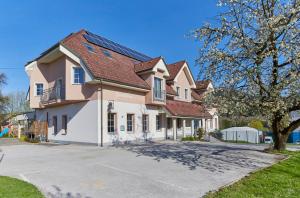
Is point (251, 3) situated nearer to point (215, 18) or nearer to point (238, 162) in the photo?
point (215, 18)

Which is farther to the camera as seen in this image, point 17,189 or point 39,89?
point 39,89

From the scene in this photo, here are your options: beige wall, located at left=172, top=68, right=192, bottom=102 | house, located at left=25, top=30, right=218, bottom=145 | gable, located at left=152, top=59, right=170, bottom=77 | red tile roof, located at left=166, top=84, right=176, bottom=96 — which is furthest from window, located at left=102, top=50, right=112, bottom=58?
beige wall, located at left=172, top=68, right=192, bottom=102

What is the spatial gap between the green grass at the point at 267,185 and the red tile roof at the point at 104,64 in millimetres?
12420

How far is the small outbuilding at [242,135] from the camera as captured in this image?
31875mm

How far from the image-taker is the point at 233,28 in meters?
11.6

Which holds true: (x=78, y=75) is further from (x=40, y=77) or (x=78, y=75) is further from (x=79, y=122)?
(x=40, y=77)

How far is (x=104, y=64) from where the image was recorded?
19.2 m

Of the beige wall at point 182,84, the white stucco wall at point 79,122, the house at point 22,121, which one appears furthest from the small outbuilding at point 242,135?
the house at point 22,121

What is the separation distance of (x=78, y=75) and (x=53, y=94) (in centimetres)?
373

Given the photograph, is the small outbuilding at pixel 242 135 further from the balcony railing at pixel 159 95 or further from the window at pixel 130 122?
the window at pixel 130 122

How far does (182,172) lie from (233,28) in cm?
758

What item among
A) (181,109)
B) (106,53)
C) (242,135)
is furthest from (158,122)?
(242,135)

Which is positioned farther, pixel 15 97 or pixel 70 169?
pixel 15 97

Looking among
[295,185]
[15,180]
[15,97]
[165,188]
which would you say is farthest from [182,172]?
[15,97]
